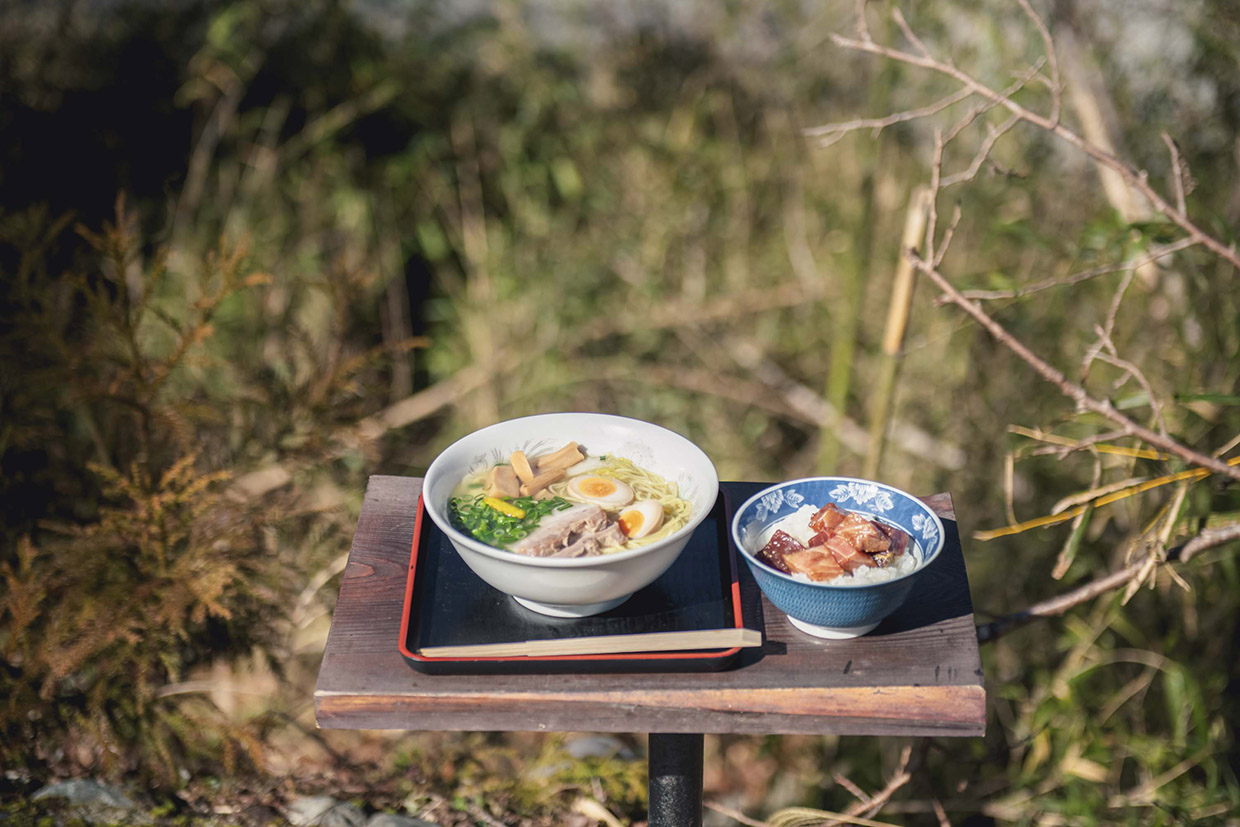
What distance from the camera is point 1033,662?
9.25ft

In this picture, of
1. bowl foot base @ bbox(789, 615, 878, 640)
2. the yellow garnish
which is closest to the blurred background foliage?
bowl foot base @ bbox(789, 615, 878, 640)

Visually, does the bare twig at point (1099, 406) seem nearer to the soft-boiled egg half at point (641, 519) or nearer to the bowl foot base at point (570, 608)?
the soft-boiled egg half at point (641, 519)

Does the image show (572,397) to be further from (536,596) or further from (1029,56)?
(536,596)

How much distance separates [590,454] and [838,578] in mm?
393

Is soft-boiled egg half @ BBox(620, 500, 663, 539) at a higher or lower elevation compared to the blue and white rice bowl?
higher

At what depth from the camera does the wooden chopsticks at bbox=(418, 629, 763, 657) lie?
3.81 ft

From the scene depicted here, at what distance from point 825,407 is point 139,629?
2.37 meters

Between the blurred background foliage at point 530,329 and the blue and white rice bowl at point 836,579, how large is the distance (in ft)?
1.70

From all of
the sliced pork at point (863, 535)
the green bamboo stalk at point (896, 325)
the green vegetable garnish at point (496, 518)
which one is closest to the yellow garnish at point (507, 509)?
the green vegetable garnish at point (496, 518)

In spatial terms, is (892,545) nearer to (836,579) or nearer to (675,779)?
(836,579)

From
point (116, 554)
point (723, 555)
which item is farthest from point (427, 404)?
point (723, 555)

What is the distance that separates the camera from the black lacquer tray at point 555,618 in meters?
1.16

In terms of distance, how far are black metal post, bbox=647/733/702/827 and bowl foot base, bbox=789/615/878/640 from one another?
0.24 meters

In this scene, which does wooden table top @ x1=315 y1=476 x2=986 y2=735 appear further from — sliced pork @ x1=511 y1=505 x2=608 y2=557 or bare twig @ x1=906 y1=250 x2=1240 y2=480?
bare twig @ x1=906 y1=250 x2=1240 y2=480
